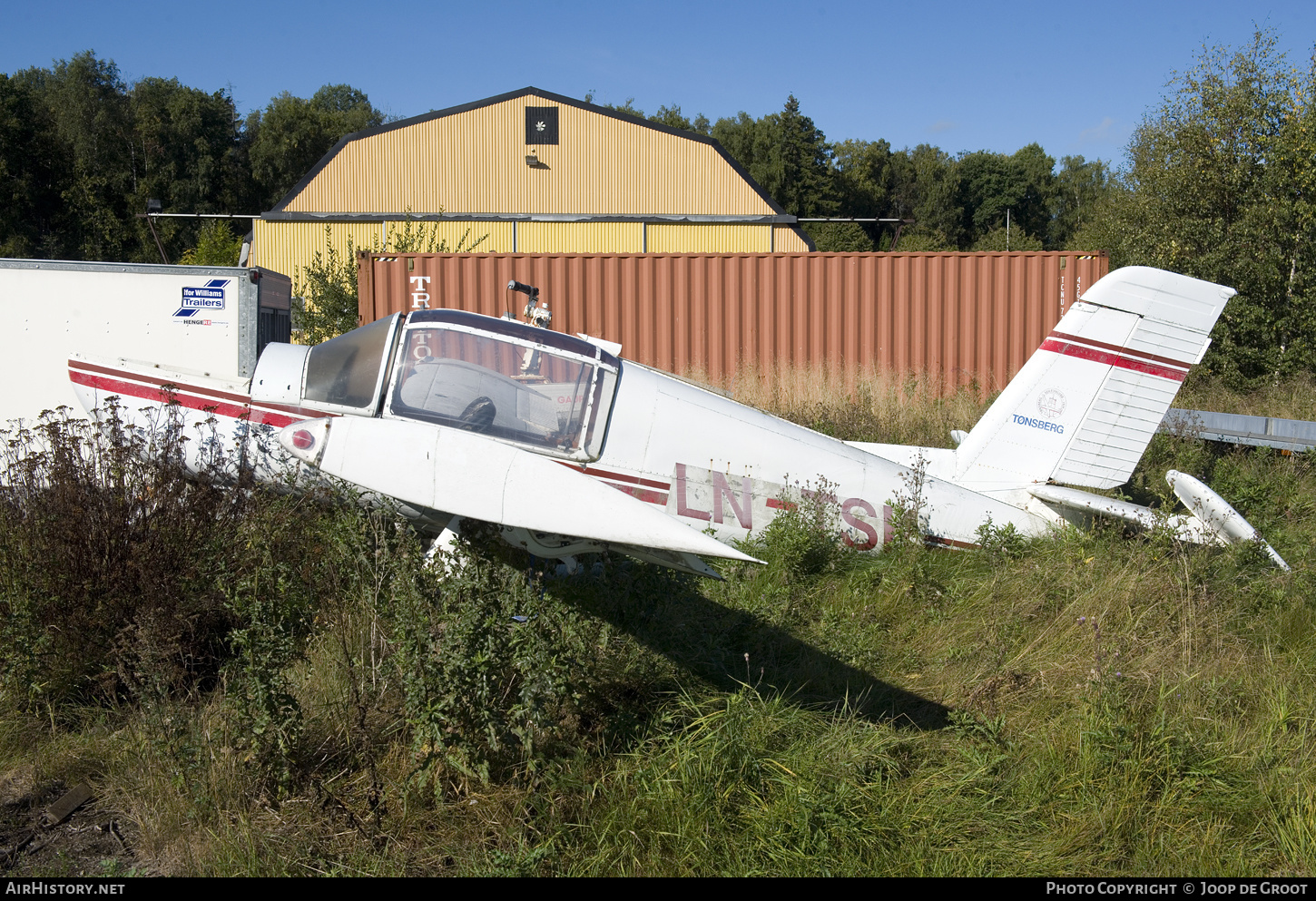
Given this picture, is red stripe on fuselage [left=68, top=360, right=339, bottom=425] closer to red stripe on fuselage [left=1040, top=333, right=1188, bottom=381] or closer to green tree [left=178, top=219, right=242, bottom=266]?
red stripe on fuselage [left=1040, top=333, right=1188, bottom=381]

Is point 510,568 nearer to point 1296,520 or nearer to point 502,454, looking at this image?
point 502,454

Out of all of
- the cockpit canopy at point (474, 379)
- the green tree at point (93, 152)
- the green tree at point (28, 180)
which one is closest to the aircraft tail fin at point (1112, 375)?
the cockpit canopy at point (474, 379)

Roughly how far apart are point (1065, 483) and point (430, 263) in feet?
35.4

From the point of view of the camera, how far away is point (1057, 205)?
67438 mm

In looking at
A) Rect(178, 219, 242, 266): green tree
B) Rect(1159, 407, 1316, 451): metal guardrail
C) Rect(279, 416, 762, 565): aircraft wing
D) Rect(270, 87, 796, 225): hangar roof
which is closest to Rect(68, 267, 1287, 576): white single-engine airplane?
Rect(279, 416, 762, 565): aircraft wing

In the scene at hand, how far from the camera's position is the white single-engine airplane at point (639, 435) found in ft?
10.6

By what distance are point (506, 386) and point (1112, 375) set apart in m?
4.14

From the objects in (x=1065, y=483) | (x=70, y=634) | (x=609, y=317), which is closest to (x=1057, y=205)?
(x=609, y=317)

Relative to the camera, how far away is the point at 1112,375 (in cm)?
580

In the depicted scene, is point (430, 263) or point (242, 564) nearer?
point (242, 564)

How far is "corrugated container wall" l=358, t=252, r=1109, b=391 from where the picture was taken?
1363cm

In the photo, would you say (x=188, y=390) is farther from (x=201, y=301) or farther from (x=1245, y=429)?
(x=1245, y=429)

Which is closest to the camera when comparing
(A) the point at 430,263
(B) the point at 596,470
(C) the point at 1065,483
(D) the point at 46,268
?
(B) the point at 596,470

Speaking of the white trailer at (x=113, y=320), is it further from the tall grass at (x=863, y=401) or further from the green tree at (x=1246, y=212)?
the green tree at (x=1246, y=212)
